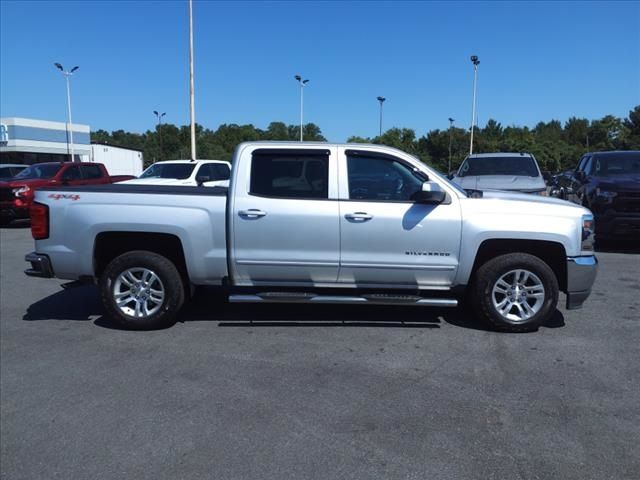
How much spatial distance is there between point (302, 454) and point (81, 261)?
11.4 feet

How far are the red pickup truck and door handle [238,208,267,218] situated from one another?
10487mm

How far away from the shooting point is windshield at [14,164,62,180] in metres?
15.8

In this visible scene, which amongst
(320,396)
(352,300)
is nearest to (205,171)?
(352,300)

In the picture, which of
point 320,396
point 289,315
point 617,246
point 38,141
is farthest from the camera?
point 38,141

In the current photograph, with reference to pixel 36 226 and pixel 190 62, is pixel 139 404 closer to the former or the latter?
pixel 36 226

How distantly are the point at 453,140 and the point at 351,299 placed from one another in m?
68.2

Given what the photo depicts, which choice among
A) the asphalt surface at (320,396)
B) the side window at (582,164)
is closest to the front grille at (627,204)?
the side window at (582,164)

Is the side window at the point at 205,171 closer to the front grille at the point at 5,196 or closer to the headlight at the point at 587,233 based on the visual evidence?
the front grille at the point at 5,196

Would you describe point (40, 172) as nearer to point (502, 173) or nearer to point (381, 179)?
point (502, 173)

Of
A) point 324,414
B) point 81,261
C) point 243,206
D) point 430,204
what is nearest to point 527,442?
point 324,414

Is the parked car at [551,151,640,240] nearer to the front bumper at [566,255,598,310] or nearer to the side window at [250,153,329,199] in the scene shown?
the front bumper at [566,255,598,310]

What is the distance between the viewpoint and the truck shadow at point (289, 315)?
582cm

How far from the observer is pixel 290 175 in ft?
18.3

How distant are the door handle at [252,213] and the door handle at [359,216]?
32.7 inches
